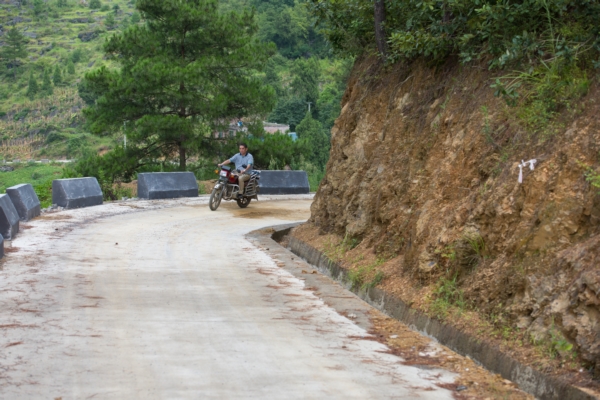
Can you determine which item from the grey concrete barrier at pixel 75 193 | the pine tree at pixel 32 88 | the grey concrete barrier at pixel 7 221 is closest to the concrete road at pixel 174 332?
the grey concrete barrier at pixel 7 221

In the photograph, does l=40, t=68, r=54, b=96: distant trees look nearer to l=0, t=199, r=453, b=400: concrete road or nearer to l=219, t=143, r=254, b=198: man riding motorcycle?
l=219, t=143, r=254, b=198: man riding motorcycle

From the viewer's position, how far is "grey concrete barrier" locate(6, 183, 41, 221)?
18.8 m

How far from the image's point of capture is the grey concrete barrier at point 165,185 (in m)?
26.9

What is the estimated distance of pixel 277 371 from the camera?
23.3 ft

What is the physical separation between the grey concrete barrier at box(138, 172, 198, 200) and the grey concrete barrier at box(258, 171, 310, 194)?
2.75m

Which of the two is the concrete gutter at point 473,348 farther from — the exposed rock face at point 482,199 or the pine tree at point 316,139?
the pine tree at point 316,139

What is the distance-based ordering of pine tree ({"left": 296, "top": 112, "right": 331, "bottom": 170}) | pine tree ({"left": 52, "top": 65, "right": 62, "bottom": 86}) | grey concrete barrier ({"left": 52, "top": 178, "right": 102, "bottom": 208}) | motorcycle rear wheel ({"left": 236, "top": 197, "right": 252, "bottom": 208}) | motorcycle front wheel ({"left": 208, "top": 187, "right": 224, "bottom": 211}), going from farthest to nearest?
pine tree ({"left": 52, "top": 65, "right": 62, "bottom": 86}) < pine tree ({"left": 296, "top": 112, "right": 331, "bottom": 170}) < motorcycle rear wheel ({"left": 236, "top": 197, "right": 252, "bottom": 208}) < motorcycle front wheel ({"left": 208, "top": 187, "right": 224, "bottom": 211}) < grey concrete barrier ({"left": 52, "top": 178, "right": 102, "bottom": 208})

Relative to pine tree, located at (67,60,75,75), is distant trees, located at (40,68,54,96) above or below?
below

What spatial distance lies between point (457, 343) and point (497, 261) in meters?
0.90

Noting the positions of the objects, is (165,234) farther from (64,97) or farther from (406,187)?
(64,97)

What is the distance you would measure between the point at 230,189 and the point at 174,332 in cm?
1521

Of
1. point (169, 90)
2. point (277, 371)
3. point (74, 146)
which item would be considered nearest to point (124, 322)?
point (277, 371)

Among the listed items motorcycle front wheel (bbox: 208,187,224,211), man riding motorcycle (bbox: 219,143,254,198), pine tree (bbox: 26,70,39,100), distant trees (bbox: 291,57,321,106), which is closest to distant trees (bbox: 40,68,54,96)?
pine tree (bbox: 26,70,39,100)

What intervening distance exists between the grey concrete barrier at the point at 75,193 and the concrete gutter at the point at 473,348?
478 inches
